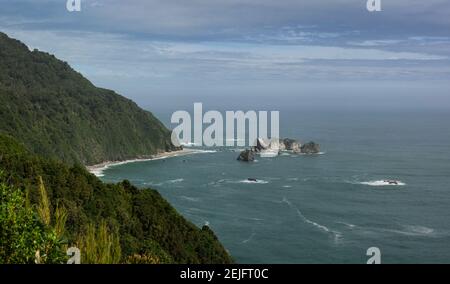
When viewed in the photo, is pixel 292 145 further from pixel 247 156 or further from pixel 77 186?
pixel 77 186

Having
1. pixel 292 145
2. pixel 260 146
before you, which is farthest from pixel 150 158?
pixel 292 145

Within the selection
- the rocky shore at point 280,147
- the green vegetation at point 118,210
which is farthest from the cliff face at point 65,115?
the green vegetation at point 118,210

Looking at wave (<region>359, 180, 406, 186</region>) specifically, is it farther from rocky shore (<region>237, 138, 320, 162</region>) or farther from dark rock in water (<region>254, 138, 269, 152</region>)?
dark rock in water (<region>254, 138, 269, 152</region>)

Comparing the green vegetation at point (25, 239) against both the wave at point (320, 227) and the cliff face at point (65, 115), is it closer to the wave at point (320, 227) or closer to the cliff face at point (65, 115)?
the wave at point (320, 227)

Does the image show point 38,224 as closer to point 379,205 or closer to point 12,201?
point 12,201
